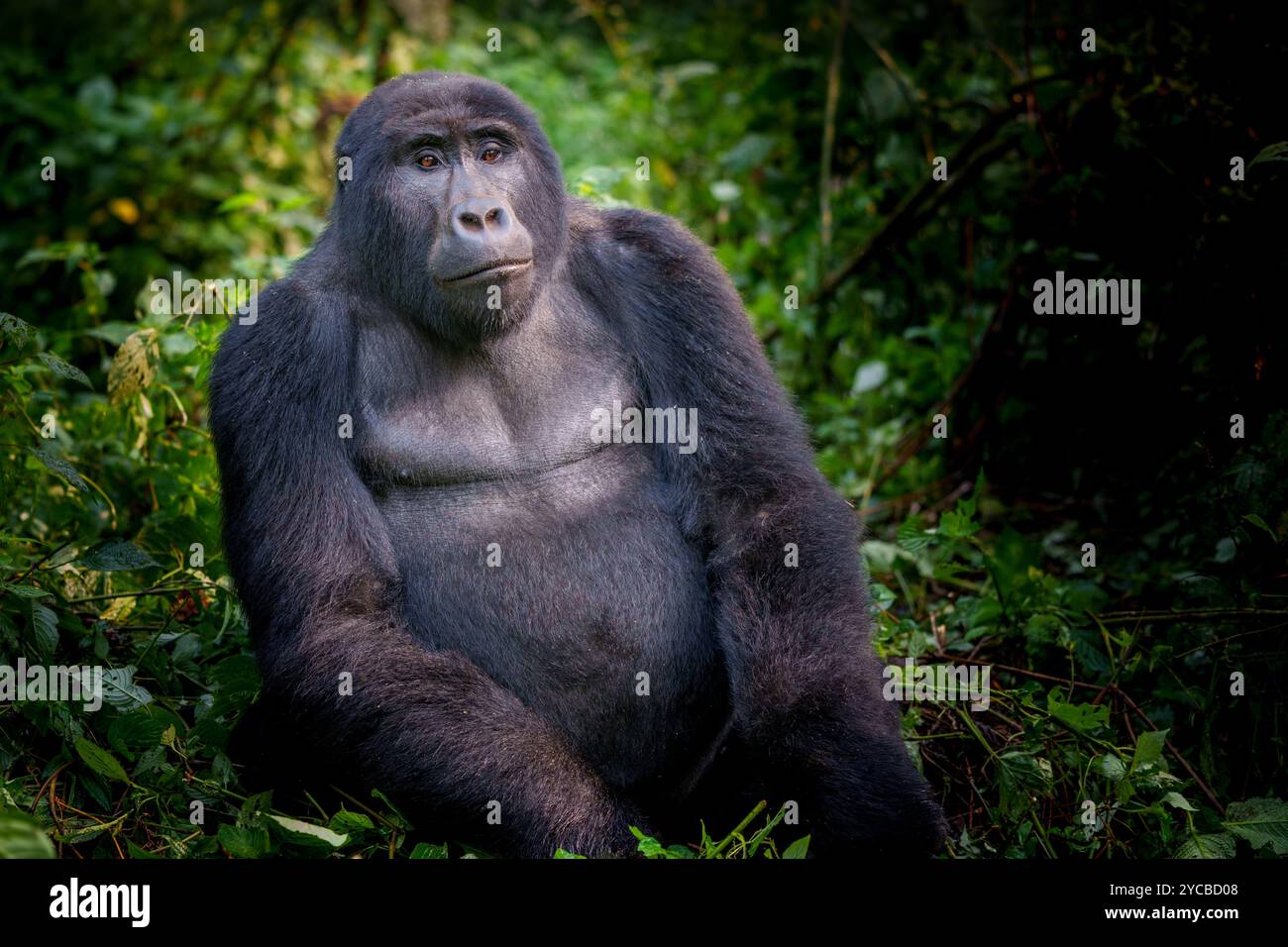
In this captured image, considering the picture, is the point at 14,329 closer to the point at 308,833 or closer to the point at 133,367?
the point at 133,367

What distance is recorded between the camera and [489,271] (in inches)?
150

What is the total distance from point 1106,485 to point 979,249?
4.82 feet

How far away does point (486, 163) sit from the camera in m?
4.00

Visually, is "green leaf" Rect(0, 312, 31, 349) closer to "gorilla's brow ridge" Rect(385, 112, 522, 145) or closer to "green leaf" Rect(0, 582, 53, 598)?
"green leaf" Rect(0, 582, 53, 598)

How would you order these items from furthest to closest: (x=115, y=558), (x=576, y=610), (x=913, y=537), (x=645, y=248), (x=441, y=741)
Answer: (x=913, y=537), (x=645, y=248), (x=115, y=558), (x=576, y=610), (x=441, y=741)

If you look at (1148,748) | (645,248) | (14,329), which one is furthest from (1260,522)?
(14,329)

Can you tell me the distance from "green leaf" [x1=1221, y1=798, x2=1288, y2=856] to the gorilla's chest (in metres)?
1.46

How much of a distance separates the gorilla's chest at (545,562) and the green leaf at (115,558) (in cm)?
81

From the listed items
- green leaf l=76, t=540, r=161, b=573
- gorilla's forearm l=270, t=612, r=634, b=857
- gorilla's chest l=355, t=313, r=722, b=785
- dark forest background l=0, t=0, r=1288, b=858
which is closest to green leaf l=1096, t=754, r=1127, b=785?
dark forest background l=0, t=0, r=1288, b=858

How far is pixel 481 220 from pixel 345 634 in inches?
47.0

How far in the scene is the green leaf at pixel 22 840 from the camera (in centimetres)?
261
